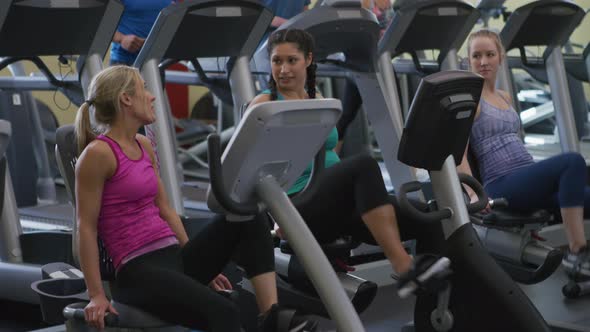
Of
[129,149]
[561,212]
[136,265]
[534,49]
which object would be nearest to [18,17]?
[129,149]

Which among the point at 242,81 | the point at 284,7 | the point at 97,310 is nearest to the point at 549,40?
the point at 284,7

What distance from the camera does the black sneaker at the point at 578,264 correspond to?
3879 millimetres

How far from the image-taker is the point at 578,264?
154 inches

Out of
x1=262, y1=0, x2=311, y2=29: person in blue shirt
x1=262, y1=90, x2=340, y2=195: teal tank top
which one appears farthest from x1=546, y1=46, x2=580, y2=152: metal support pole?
x1=262, y1=90, x2=340, y2=195: teal tank top

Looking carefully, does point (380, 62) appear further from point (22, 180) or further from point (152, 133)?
point (22, 180)

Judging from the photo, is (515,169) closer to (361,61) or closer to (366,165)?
(361,61)

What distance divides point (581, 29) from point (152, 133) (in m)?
5.30

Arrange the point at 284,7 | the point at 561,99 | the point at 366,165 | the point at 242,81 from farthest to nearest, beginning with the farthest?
1. the point at 561,99
2. the point at 284,7
3. the point at 242,81
4. the point at 366,165

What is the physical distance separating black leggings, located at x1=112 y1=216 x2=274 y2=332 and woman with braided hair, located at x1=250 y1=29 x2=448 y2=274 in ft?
0.97

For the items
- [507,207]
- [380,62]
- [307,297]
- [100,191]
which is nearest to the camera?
[100,191]

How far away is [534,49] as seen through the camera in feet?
26.7

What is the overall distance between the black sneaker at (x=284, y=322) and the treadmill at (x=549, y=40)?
2559 mm

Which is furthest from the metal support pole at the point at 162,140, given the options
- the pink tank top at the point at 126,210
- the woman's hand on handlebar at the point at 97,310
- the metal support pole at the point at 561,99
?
the metal support pole at the point at 561,99

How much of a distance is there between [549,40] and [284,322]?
2.95 m
